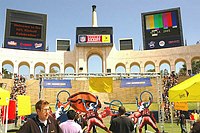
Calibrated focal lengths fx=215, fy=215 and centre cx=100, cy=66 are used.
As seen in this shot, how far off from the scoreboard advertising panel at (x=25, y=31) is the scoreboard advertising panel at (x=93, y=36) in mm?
7312

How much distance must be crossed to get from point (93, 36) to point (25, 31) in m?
12.6

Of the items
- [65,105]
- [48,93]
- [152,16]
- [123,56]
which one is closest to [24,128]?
[65,105]

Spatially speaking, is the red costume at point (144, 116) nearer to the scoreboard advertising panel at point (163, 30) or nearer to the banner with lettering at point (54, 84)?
the banner with lettering at point (54, 84)

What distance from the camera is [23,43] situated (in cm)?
3875

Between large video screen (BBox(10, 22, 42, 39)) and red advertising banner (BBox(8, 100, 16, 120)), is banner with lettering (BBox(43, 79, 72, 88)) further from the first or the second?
large video screen (BBox(10, 22, 42, 39))

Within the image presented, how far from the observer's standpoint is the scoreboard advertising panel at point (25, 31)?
37875 millimetres

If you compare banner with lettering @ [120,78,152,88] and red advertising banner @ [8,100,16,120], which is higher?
banner with lettering @ [120,78,152,88]

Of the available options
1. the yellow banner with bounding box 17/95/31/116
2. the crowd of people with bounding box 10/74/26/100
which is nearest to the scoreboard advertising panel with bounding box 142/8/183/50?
the crowd of people with bounding box 10/74/26/100

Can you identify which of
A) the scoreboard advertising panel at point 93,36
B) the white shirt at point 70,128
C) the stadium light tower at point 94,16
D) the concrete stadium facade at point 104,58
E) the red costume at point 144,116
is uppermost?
the stadium light tower at point 94,16

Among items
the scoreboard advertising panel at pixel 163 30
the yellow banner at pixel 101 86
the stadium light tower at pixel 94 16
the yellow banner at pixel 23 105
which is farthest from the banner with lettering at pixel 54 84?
the stadium light tower at pixel 94 16

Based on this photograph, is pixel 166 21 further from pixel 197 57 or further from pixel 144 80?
pixel 144 80

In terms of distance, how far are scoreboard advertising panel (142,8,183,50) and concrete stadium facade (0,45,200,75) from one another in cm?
117

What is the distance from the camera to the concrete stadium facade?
37438 millimetres

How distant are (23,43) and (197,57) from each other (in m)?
31.0
